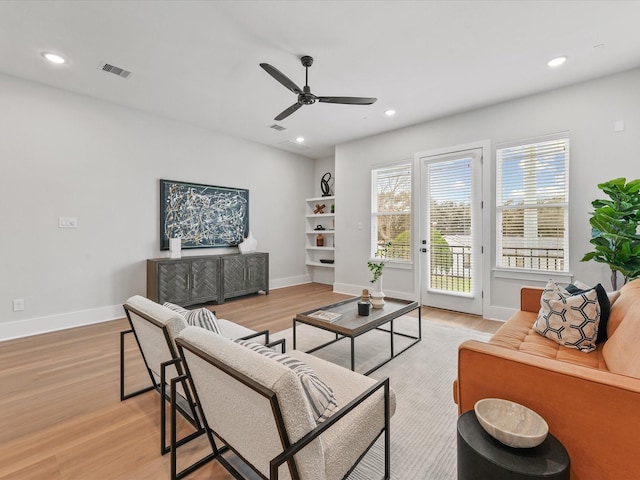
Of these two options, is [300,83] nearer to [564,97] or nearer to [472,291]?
[564,97]

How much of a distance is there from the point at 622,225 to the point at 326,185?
16.3 feet

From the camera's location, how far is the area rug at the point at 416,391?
157 cm

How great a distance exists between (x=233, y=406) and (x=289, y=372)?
38 centimetres

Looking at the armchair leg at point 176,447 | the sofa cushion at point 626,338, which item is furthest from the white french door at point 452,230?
the armchair leg at point 176,447

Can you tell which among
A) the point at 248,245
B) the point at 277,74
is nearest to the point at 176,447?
the point at 277,74

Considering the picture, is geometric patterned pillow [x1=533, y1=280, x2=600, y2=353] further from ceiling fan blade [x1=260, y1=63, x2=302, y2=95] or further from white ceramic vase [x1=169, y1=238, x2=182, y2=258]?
white ceramic vase [x1=169, y1=238, x2=182, y2=258]

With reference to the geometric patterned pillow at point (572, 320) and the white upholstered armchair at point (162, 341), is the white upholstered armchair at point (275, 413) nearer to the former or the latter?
the white upholstered armchair at point (162, 341)

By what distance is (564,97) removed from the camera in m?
3.68

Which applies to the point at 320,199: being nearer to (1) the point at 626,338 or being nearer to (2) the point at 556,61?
(2) the point at 556,61

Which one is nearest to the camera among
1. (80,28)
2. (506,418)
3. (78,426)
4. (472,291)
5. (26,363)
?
(506,418)

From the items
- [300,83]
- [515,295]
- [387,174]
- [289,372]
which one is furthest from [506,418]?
[387,174]

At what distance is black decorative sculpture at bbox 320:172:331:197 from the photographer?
6895 mm

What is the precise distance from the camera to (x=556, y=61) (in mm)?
3141

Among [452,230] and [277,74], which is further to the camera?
[452,230]
